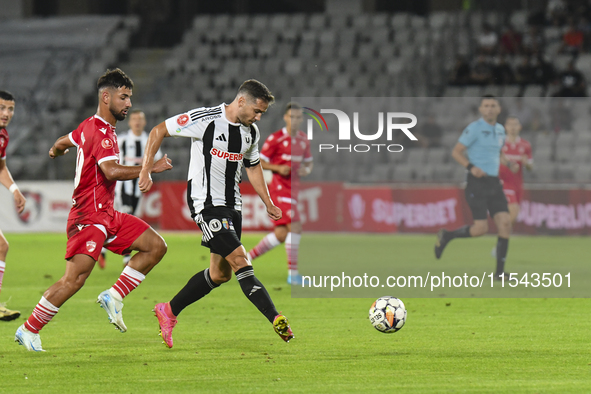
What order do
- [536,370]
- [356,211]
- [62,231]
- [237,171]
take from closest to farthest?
[536,370]
[237,171]
[356,211]
[62,231]

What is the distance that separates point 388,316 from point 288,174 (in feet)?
12.9

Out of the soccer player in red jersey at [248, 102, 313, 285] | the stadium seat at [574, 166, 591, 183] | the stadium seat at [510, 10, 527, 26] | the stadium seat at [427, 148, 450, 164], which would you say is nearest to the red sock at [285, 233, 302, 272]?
the soccer player in red jersey at [248, 102, 313, 285]

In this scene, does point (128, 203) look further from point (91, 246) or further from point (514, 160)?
point (91, 246)

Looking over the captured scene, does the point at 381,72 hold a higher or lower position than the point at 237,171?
higher

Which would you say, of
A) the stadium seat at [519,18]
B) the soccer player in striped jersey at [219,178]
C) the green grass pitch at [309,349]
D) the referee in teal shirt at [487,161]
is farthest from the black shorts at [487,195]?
the stadium seat at [519,18]

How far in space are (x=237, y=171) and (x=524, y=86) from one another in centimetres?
1700

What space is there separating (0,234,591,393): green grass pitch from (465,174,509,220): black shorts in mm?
1656

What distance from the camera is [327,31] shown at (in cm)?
2553

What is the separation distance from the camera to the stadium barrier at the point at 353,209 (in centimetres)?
1652

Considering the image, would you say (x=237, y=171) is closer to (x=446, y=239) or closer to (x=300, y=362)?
(x=300, y=362)

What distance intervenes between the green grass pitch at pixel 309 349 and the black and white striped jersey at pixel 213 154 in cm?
106

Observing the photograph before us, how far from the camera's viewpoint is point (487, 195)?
987cm

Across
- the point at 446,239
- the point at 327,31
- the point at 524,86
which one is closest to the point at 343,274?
the point at 446,239

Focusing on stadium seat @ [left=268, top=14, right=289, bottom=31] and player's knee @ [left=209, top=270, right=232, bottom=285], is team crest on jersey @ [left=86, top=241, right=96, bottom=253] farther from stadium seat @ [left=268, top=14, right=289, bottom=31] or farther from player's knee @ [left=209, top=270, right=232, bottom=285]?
stadium seat @ [left=268, top=14, right=289, bottom=31]
